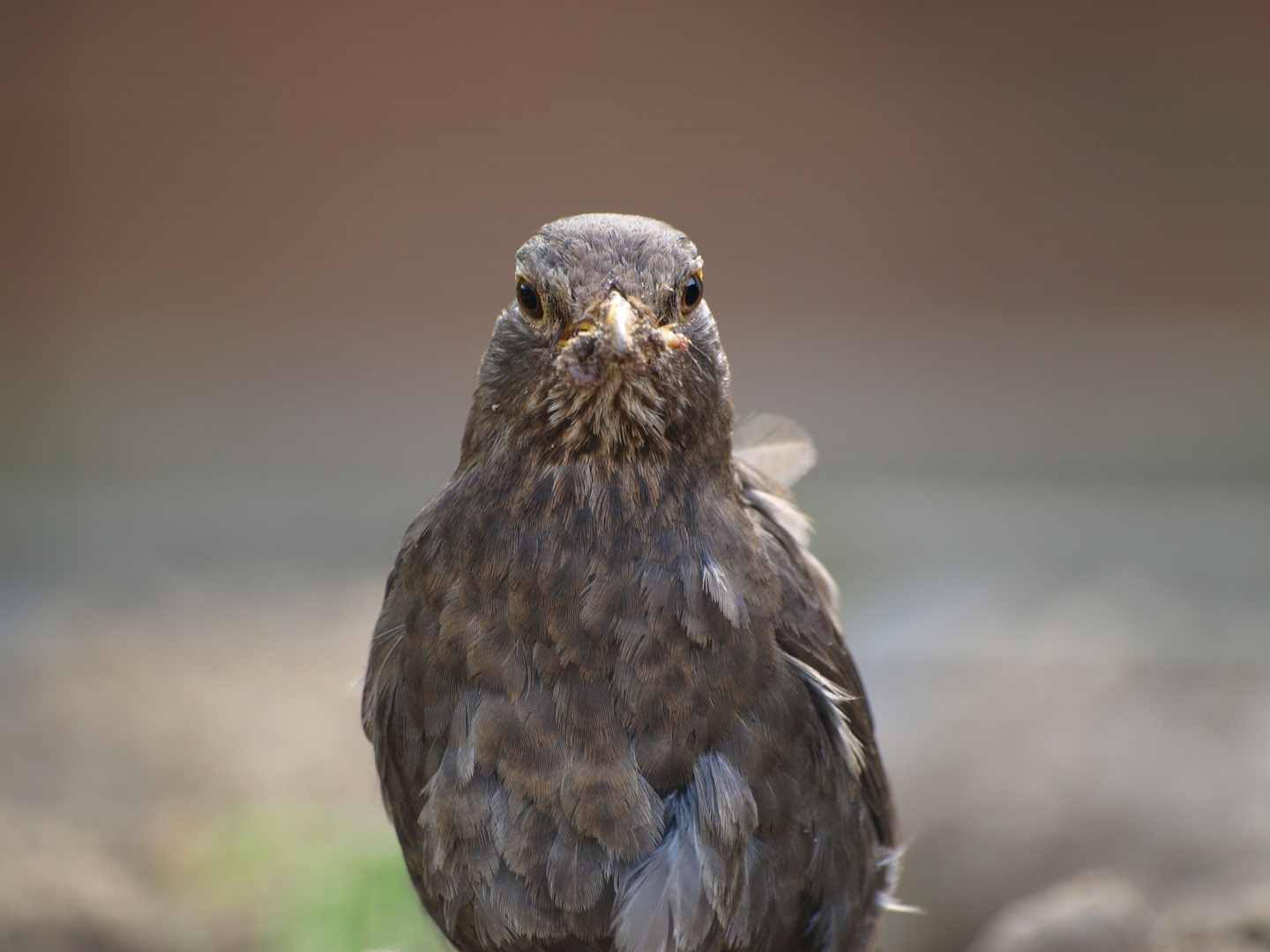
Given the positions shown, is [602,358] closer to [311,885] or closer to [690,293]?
[690,293]

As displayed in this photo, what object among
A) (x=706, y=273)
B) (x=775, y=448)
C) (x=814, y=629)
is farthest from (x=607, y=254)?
(x=706, y=273)

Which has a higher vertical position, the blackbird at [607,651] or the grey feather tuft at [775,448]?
the grey feather tuft at [775,448]

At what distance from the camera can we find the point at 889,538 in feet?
25.8

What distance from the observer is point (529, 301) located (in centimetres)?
269

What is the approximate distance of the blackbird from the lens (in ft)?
8.63

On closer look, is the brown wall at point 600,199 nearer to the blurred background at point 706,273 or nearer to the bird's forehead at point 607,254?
the blurred background at point 706,273

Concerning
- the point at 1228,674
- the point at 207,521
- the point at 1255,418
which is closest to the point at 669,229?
the point at 1228,674

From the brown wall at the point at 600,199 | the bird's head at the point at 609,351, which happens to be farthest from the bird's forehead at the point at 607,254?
the brown wall at the point at 600,199

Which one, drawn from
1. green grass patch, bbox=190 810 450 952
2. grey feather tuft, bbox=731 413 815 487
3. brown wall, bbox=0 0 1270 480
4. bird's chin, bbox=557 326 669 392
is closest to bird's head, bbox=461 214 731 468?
bird's chin, bbox=557 326 669 392

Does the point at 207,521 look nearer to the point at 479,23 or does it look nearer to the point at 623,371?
the point at 479,23

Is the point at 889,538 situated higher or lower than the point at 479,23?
lower

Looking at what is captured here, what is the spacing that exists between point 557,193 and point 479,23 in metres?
1.03

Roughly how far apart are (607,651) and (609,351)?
622 mm

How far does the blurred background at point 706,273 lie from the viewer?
7.24 m
